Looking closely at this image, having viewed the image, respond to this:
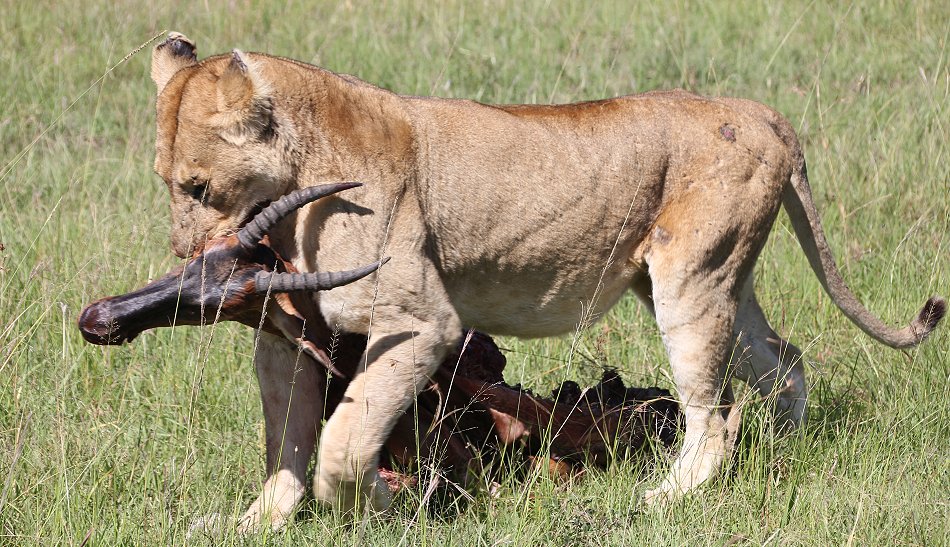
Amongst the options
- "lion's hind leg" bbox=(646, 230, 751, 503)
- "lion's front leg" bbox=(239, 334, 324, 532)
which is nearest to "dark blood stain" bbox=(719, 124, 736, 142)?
"lion's hind leg" bbox=(646, 230, 751, 503)

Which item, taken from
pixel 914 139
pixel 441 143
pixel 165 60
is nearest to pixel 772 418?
pixel 441 143

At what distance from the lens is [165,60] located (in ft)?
13.0

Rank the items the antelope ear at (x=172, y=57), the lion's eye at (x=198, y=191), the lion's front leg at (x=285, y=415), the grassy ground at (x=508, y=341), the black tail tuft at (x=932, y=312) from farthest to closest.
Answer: the black tail tuft at (x=932, y=312) < the lion's front leg at (x=285, y=415) < the antelope ear at (x=172, y=57) < the grassy ground at (x=508, y=341) < the lion's eye at (x=198, y=191)

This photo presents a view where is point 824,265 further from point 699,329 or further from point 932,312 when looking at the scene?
point 699,329

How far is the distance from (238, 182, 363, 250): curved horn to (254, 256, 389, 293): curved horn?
5.3 inches

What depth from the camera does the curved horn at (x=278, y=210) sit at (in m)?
3.46

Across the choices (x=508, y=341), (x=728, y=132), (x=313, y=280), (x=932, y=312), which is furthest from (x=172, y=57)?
(x=932, y=312)

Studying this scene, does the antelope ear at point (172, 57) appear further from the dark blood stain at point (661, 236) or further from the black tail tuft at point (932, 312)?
the black tail tuft at point (932, 312)

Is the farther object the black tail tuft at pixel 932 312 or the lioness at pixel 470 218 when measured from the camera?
the black tail tuft at pixel 932 312

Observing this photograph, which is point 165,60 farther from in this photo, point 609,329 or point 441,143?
point 609,329

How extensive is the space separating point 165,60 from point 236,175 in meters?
0.59

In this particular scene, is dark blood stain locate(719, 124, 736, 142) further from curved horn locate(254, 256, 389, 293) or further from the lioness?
curved horn locate(254, 256, 389, 293)

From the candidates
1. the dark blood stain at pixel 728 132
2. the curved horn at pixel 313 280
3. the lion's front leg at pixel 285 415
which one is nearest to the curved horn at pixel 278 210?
the curved horn at pixel 313 280

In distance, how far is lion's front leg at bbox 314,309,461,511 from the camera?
12.3 ft
